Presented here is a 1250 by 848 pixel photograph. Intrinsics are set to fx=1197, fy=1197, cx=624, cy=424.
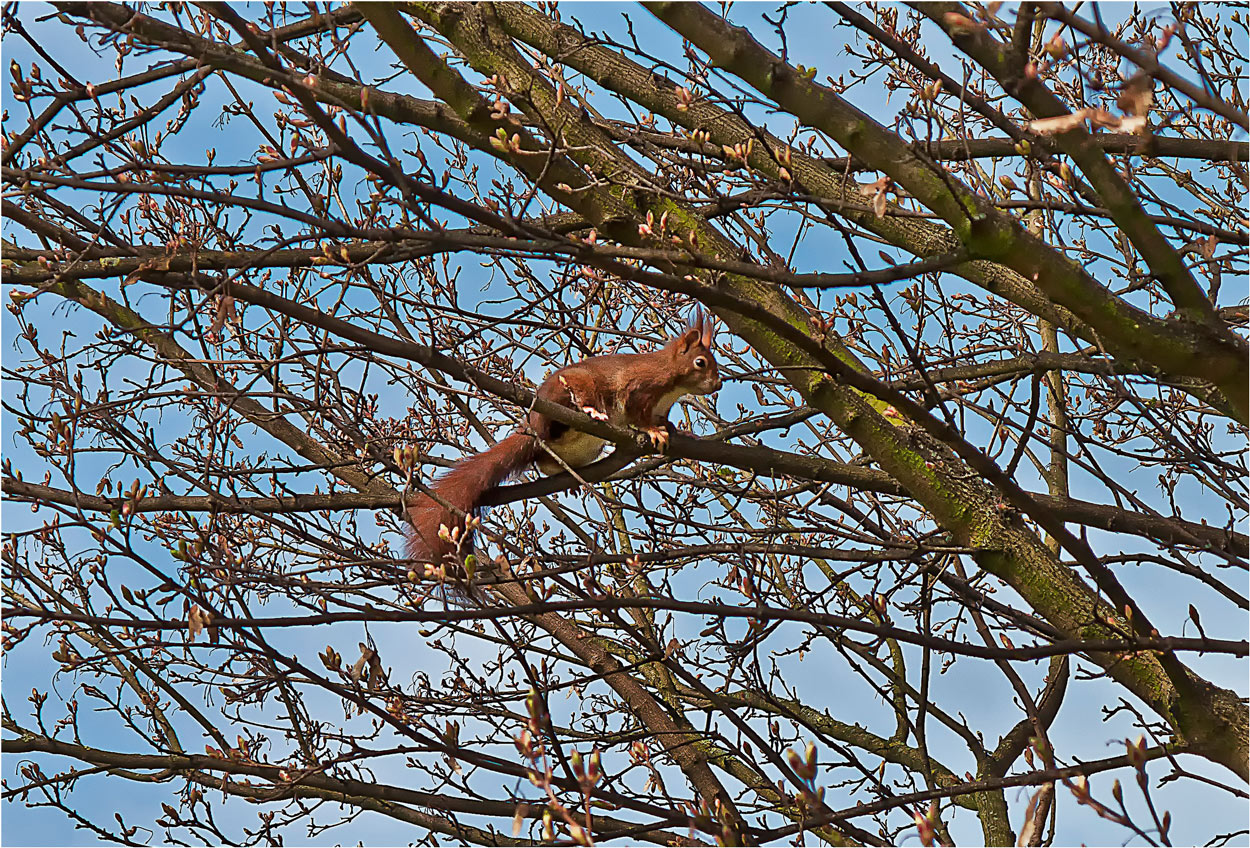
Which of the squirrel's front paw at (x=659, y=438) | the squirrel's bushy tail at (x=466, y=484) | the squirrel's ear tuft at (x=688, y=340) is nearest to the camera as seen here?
the squirrel's front paw at (x=659, y=438)

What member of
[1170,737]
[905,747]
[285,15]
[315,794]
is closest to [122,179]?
[285,15]

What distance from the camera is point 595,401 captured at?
5.38 metres

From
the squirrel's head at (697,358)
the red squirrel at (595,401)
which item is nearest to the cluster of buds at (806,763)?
the red squirrel at (595,401)

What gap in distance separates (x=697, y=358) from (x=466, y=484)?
1.39 metres

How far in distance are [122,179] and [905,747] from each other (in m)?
4.51

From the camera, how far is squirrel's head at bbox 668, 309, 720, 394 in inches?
222

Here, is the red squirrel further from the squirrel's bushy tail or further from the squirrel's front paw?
the squirrel's front paw

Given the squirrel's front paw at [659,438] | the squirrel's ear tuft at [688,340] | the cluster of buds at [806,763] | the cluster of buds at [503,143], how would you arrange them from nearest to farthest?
the cluster of buds at [806,763] < the cluster of buds at [503,143] < the squirrel's front paw at [659,438] < the squirrel's ear tuft at [688,340]

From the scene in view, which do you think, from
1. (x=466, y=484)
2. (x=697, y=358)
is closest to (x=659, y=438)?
(x=466, y=484)

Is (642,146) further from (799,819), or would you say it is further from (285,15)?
(799,819)

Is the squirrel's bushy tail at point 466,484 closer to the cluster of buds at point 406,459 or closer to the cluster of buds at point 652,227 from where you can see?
the cluster of buds at point 406,459

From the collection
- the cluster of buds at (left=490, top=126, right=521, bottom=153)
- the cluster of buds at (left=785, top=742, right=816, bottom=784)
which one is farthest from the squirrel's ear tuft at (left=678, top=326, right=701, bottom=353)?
the cluster of buds at (left=785, top=742, right=816, bottom=784)

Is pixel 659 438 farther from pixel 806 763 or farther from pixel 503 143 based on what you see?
pixel 806 763

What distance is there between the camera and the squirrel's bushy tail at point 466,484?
4582 millimetres
